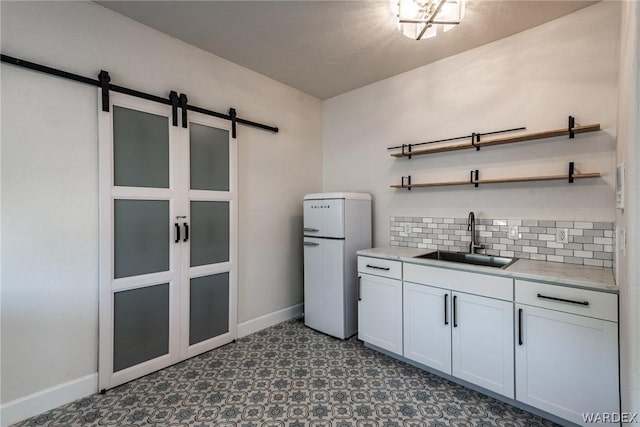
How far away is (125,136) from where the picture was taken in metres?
2.22

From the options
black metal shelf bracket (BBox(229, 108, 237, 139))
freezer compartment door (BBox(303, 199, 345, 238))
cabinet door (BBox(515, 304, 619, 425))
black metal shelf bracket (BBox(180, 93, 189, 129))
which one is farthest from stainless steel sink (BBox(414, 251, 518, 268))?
black metal shelf bracket (BBox(180, 93, 189, 129))

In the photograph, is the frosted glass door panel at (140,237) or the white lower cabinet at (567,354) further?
the frosted glass door panel at (140,237)

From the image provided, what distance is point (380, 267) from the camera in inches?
104

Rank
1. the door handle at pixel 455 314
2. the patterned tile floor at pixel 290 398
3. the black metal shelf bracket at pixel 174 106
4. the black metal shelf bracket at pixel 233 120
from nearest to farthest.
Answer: the patterned tile floor at pixel 290 398 < the door handle at pixel 455 314 < the black metal shelf bracket at pixel 174 106 < the black metal shelf bracket at pixel 233 120

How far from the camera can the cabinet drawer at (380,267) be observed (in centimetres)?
253

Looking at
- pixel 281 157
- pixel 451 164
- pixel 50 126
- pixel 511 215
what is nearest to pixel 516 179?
pixel 511 215

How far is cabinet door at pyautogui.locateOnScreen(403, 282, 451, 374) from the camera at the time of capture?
2.24 m

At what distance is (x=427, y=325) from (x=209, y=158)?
236 centimetres

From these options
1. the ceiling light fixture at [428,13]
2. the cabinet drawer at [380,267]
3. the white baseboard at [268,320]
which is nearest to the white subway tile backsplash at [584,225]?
the cabinet drawer at [380,267]

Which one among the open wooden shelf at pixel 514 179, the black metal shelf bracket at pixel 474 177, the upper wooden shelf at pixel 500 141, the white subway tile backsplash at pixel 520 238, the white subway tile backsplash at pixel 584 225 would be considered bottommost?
the white subway tile backsplash at pixel 520 238

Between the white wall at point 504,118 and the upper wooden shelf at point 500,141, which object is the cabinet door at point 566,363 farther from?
the upper wooden shelf at point 500,141

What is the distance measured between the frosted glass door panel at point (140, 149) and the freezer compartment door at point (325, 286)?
157cm

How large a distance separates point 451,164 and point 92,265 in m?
3.07

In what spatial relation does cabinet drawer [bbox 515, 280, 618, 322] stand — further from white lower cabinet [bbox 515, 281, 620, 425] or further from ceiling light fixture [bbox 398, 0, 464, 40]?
ceiling light fixture [bbox 398, 0, 464, 40]
